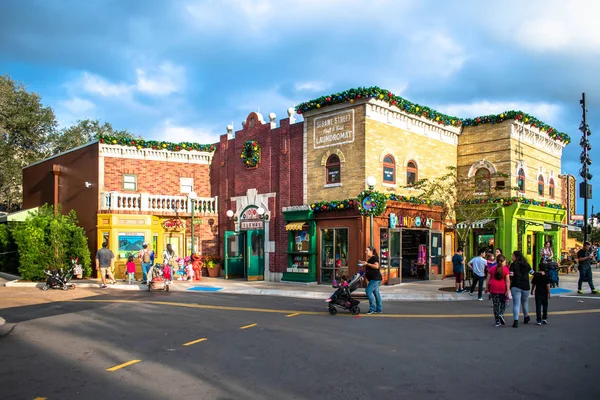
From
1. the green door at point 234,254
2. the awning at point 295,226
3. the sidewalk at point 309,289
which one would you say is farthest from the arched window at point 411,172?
the green door at point 234,254

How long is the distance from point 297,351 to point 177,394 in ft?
9.12

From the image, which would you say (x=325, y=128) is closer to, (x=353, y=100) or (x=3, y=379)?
(x=353, y=100)

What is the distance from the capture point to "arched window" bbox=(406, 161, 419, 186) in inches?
858

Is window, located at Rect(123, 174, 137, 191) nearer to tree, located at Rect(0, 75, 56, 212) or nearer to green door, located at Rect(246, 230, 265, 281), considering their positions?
green door, located at Rect(246, 230, 265, 281)

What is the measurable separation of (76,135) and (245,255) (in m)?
28.9

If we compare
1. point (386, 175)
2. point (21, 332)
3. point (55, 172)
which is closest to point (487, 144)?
point (386, 175)

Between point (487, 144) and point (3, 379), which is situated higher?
point (487, 144)

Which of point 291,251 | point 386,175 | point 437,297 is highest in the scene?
point 386,175

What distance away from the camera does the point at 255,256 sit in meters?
23.5

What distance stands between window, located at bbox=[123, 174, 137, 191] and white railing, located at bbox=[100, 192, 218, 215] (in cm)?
122

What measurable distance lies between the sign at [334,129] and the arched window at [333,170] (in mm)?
623

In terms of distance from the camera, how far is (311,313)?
43.3 ft

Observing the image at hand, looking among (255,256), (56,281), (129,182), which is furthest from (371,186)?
(129,182)

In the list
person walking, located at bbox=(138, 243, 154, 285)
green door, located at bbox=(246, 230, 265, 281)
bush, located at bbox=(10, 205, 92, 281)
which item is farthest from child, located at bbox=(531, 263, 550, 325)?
bush, located at bbox=(10, 205, 92, 281)
